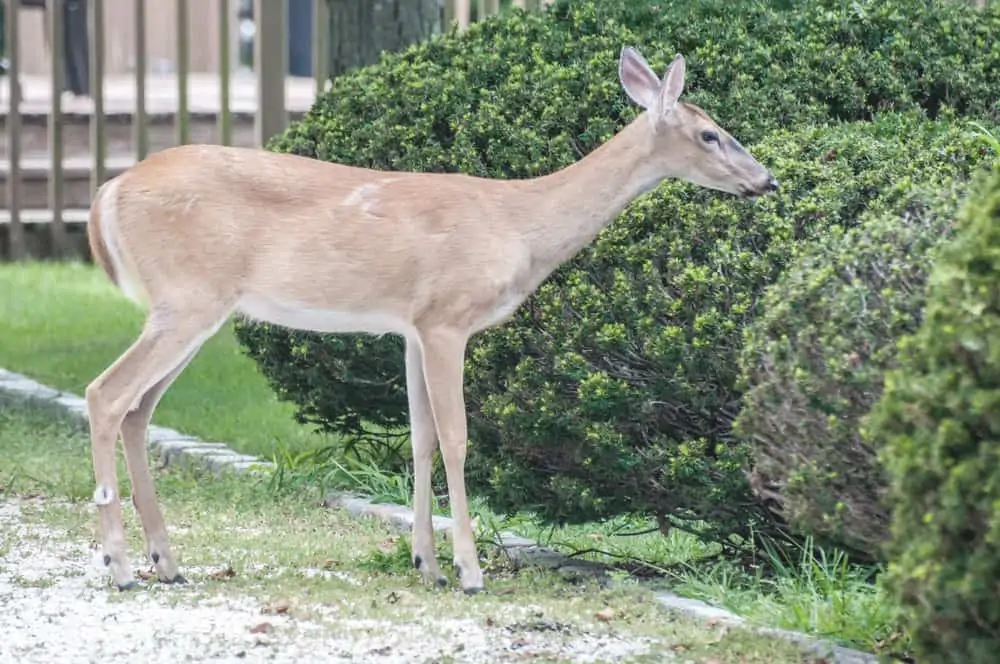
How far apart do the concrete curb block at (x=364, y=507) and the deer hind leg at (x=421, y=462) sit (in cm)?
45

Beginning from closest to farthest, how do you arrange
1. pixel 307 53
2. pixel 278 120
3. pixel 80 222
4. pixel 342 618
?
pixel 342 618, pixel 278 120, pixel 80 222, pixel 307 53

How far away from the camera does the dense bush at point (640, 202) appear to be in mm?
6383

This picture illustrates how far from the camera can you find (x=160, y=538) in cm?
658

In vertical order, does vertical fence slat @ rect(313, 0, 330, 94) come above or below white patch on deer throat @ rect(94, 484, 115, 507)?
above

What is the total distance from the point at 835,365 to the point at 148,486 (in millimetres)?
2583

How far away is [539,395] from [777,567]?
0.98 meters

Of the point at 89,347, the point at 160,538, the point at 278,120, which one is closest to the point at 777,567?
the point at 160,538

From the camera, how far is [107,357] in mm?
11727

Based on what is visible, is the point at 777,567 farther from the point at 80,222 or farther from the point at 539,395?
the point at 80,222

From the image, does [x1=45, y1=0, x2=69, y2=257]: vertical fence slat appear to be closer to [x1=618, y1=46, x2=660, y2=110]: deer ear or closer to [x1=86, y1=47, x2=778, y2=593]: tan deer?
[x1=86, y1=47, x2=778, y2=593]: tan deer

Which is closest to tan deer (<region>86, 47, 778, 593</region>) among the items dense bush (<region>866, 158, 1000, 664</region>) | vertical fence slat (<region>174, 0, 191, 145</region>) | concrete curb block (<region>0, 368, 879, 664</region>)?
concrete curb block (<region>0, 368, 879, 664</region>)

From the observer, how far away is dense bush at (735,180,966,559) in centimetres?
521

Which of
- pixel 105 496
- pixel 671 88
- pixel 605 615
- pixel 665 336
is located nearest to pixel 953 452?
pixel 605 615

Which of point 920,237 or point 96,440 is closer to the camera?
point 920,237
